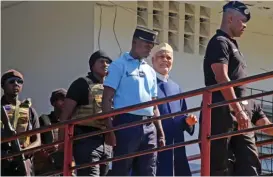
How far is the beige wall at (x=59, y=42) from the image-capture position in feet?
34.7

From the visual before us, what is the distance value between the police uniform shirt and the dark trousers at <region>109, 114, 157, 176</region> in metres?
0.68

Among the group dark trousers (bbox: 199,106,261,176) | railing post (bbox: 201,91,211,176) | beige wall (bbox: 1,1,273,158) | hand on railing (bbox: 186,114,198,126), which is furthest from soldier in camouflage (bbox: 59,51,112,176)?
beige wall (bbox: 1,1,273,158)

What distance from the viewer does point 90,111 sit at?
7.36 m

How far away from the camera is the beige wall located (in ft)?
34.7

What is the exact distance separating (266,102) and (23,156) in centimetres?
560

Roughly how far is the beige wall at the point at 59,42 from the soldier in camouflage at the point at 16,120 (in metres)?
2.87

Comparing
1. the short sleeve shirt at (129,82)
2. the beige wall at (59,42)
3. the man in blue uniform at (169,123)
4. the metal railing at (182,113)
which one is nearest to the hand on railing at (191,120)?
the man in blue uniform at (169,123)

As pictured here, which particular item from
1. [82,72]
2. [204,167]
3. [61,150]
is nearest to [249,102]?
[204,167]

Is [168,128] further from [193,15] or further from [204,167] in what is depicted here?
[193,15]

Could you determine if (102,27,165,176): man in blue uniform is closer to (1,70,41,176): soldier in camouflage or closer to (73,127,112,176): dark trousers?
(73,127,112,176): dark trousers

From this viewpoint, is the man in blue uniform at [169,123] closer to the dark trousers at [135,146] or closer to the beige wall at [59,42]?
the dark trousers at [135,146]

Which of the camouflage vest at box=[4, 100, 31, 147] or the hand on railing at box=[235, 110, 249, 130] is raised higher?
the camouflage vest at box=[4, 100, 31, 147]

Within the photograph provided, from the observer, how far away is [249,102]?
6.74 m

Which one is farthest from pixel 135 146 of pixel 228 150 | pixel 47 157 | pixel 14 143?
pixel 47 157
